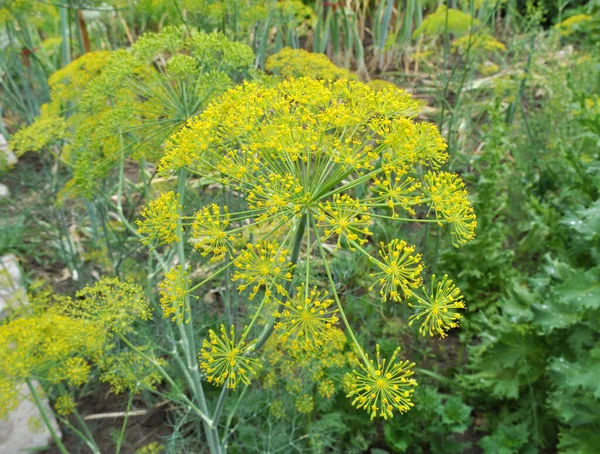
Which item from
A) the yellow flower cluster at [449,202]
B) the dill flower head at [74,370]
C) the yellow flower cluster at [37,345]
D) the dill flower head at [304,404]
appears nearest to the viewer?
Result: the yellow flower cluster at [449,202]

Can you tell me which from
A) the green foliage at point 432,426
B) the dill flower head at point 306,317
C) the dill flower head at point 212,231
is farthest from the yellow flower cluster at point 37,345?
the green foliage at point 432,426

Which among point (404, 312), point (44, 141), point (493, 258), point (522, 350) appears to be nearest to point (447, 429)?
point (522, 350)

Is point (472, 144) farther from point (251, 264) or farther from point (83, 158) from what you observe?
point (251, 264)

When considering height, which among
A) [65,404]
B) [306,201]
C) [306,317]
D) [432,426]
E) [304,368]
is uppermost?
[306,201]

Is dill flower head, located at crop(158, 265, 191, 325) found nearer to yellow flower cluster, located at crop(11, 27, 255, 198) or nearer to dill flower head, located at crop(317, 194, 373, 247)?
dill flower head, located at crop(317, 194, 373, 247)

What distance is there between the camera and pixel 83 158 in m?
2.80

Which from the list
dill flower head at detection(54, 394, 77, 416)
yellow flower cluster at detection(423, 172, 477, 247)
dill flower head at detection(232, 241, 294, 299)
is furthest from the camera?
dill flower head at detection(54, 394, 77, 416)

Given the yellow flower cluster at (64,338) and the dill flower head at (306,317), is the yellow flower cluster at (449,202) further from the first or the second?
the yellow flower cluster at (64,338)

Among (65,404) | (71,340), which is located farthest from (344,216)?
(65,404)

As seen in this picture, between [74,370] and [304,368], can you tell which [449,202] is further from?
[74,370]

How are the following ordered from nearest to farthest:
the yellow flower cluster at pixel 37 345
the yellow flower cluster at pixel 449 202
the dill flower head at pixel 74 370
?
the yellow flower cluster at pixel 449 202 < the yellow flower cluster at pixel 37 345 < the dill flower head at pixel 74 370

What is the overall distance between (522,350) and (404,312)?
2.87 ft

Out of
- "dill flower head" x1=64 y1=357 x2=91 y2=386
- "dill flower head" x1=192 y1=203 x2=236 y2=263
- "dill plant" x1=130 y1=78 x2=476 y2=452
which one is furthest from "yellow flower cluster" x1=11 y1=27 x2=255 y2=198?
"dill flower head" x1=192 y1=203 x2=236 y2=263

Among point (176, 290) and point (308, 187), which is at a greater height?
point (308, 187)
